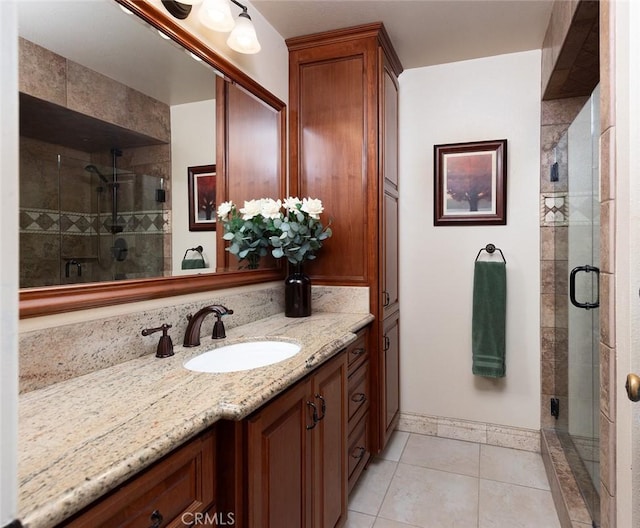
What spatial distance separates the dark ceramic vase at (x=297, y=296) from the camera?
2.09 m

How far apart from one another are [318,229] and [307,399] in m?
1.02

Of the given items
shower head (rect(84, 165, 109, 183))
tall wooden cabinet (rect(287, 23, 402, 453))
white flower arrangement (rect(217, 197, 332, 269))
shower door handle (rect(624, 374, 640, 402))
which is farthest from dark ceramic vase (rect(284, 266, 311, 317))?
shower door handle (rect(624, 374, 640, 402))

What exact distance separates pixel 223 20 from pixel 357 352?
157cm

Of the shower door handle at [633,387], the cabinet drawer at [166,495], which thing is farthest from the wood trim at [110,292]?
the shower door handle at [633,387]

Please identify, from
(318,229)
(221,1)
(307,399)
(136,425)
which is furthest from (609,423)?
(221,1)

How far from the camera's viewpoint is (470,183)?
256cm

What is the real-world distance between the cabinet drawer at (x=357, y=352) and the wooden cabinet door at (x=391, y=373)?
0.69ft

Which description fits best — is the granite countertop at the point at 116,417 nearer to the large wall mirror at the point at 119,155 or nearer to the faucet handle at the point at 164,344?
the faucet handle at the point at 164,344

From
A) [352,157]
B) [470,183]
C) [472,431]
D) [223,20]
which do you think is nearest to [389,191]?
[352,157]

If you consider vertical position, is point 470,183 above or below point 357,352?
→ above

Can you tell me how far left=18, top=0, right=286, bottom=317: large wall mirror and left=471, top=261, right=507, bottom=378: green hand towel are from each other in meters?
1.49

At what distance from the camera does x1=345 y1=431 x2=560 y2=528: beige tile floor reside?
185cm

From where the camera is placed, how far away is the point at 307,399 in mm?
1283

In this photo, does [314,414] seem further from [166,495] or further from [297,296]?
[297,296]
